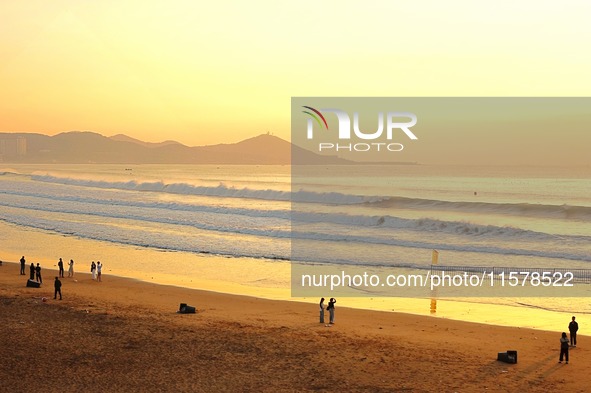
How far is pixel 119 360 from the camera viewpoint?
16.5m

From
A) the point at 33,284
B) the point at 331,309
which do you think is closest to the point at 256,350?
the point at 331,309

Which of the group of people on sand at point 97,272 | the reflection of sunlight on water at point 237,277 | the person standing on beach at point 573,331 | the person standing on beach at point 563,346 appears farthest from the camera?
the group of people on sand at point 97,272

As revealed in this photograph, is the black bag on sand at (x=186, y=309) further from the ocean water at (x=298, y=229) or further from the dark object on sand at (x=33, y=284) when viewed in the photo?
the dark object on sand at (x=33, y=284)

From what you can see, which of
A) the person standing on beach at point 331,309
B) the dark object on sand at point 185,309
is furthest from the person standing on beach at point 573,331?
the dark object on sand at point 185,309

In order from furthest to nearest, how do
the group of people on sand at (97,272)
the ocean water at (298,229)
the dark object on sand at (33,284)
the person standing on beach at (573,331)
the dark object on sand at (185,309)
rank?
the ocean water at (298,229)
the group of people on sand at (97,272)
the dark object on sand at (33,284)
the dark object on sand at (185,309)
the person standing on beach at (573,331)

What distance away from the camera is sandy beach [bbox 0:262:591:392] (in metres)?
15.1

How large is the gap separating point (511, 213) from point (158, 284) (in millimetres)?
45369

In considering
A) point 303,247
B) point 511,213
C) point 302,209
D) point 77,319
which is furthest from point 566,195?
point 77,319

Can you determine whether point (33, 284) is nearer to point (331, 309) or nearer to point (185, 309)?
point (185, 309)

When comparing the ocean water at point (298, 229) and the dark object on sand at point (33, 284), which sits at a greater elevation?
the ocean water at point (298, 229)

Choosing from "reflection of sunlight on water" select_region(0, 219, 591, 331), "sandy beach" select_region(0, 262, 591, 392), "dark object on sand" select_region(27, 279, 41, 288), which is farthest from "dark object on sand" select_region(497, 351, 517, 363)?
"dark object on sand" select_region(27, 279, 41, 288)

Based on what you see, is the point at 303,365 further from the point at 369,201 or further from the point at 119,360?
the point at 369,201

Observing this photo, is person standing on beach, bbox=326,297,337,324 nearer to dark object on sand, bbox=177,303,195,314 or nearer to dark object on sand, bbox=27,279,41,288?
dark object on sand, bbox=177,303,195,314

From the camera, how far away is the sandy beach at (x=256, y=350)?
1512cm
